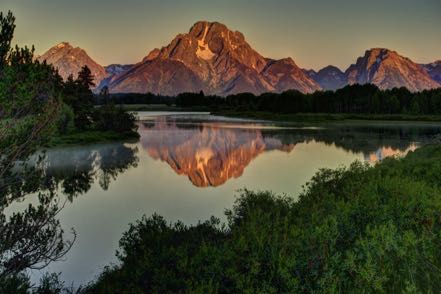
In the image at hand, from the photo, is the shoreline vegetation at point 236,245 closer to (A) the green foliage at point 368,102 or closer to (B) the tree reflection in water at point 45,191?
(B) the tree reflection in water at point 45,191

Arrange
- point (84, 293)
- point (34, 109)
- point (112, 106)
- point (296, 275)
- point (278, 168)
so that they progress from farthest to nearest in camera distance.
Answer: point (112, 106)
point (278, 168)
point (84, 293)
point (34, 109)
point (296, 275)

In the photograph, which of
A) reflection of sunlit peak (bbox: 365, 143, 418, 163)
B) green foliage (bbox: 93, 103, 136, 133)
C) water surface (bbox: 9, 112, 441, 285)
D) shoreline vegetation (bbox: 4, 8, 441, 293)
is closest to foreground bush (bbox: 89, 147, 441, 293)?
shoreline vegetation (bbox: 4, 8, 441, 293)

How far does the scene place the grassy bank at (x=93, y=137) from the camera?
67.4 meters

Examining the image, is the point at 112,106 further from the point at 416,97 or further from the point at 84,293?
the point at 416,97

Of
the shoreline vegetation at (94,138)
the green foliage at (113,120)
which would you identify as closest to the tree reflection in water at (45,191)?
the shoreline vegetation at (94,138)

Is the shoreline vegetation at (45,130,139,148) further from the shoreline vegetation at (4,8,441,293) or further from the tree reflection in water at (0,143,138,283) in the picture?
the shoreline vegetation at (4,8,441,293)

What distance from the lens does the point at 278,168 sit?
45.9 m

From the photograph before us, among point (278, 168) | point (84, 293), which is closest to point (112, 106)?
point (278, 168)

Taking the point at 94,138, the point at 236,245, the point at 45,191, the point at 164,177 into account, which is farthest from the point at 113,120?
the point at 236,245

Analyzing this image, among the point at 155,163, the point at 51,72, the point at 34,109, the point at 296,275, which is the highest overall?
the point at 51,72

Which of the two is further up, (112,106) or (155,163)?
(112,106)

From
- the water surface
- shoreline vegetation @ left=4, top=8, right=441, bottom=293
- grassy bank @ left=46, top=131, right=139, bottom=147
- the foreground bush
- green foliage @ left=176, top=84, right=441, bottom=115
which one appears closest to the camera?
the foreground bush

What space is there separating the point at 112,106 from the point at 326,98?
128528 millimetres

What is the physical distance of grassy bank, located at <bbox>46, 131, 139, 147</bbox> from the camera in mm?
67363
